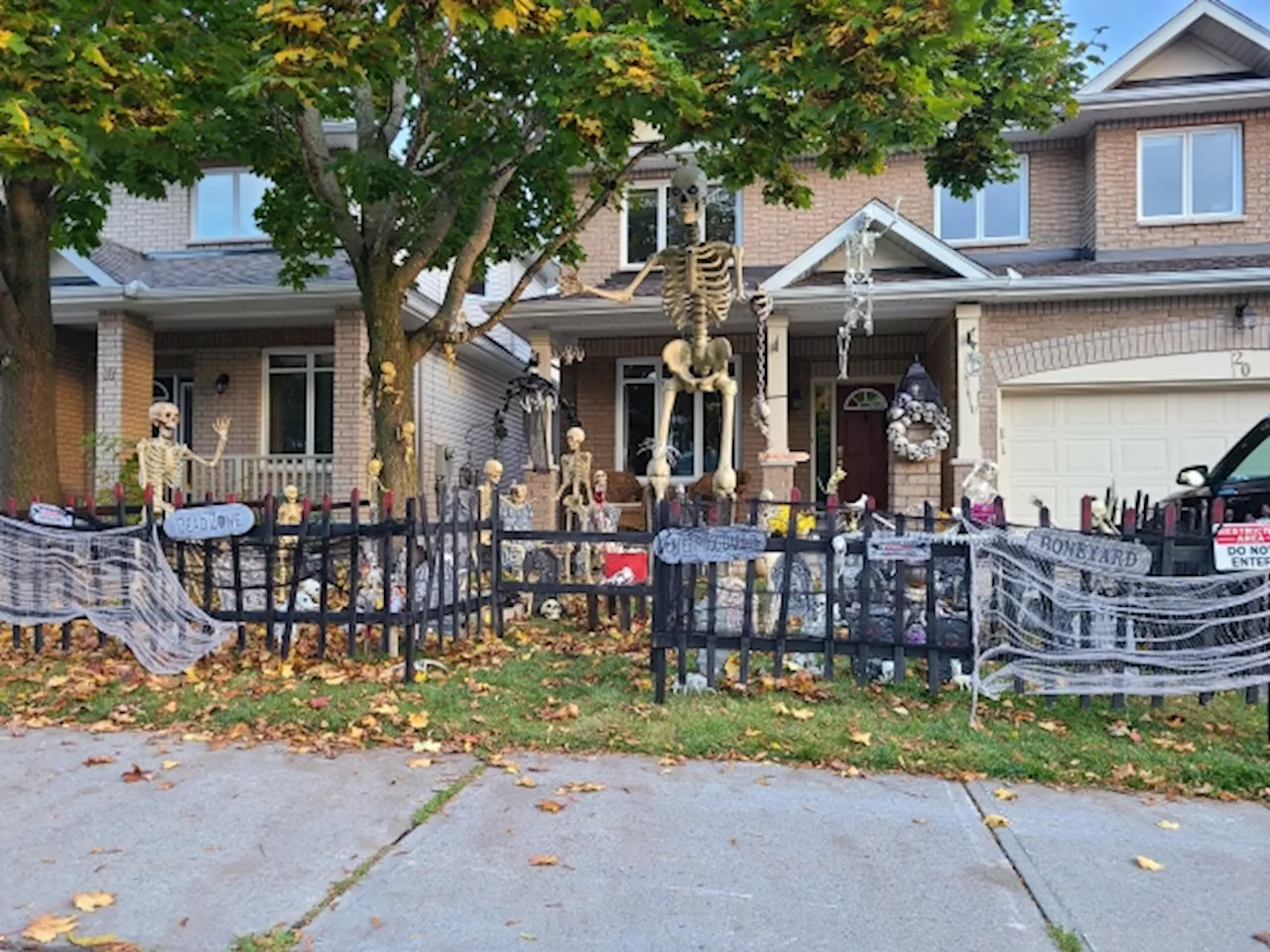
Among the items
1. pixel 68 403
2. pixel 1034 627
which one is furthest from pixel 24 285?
pixel 1034 627

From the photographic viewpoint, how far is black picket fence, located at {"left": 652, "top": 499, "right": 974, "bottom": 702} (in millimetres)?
5676

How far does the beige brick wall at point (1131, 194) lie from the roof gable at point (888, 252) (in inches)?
108

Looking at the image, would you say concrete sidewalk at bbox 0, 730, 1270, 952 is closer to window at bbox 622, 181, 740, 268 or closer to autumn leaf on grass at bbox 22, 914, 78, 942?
autumn leaf on grass at bbox 22, 914, 78, 942

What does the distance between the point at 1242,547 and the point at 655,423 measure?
968 cm

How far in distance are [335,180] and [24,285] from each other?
3.07 m

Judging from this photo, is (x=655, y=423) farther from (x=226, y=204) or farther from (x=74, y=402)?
(x=74, y=402)

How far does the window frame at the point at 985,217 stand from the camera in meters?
13.8

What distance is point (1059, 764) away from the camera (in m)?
4.78

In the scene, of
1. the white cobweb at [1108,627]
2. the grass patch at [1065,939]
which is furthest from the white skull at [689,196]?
the grass patch at [1065,939]

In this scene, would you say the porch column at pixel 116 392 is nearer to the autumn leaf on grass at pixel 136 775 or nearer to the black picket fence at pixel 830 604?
the autumn leaf on grass at pixel 136 775

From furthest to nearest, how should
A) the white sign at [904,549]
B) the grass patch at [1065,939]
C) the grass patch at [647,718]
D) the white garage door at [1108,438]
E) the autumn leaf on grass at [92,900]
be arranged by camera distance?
the white garage door at [1108,438] → the white sign at [904,549] → the grass patch at [647,718] → the autumn leaf on grass at [92,900] → the grass patch at [1065,939]

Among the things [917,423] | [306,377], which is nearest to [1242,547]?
[917,423]

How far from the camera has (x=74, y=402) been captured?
1503cm

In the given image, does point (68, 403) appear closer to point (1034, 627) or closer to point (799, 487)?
point (799, 487)
